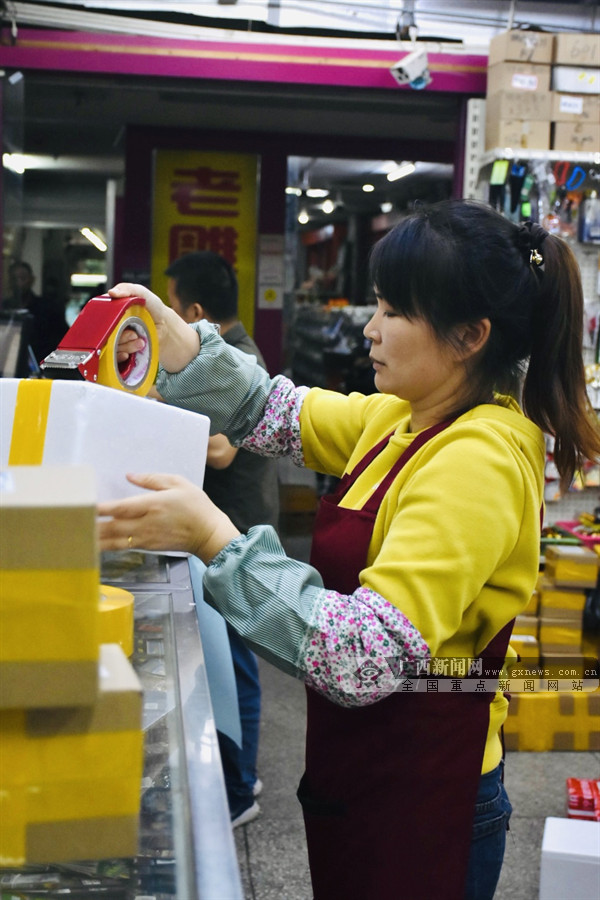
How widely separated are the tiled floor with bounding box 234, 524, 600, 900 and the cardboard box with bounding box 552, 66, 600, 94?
2.65m

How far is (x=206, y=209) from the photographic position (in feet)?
25.1

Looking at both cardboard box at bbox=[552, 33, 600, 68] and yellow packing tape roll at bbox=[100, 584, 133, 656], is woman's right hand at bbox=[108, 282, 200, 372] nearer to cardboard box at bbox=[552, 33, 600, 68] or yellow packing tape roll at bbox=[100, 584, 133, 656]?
yellow packing tape roll at bbox=[100, 584, 133, 656]

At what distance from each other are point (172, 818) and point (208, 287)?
8.72ft

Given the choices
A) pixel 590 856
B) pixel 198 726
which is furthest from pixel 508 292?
pixel 590 856

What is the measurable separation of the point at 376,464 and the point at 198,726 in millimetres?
501

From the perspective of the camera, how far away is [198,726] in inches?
43.7

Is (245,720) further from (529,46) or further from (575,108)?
(529,46)

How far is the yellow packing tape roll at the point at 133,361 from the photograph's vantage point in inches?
56.6

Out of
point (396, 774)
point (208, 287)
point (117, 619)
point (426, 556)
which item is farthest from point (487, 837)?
point (208, 287)

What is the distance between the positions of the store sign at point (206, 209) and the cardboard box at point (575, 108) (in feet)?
13.0

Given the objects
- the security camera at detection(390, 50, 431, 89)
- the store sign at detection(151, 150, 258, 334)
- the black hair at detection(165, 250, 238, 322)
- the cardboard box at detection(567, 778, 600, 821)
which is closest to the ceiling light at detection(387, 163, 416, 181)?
the store sign at detection(151, 150, 258, 334)

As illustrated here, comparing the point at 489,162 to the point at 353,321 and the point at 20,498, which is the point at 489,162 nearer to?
the point at 20,498

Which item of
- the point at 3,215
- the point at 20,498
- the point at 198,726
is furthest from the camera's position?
the point at 3,215

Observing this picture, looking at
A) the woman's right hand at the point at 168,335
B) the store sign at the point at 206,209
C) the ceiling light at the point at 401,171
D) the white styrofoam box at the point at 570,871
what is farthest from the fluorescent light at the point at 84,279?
the woman's right hand at the point at 168,335
